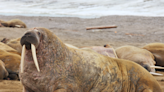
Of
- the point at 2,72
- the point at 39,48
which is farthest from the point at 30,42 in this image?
the point at 2,72

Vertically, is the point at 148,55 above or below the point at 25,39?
below

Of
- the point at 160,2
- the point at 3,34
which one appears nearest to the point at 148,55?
the point at 3,34

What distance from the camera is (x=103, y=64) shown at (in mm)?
2975

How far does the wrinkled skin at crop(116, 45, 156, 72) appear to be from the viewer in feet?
18.7

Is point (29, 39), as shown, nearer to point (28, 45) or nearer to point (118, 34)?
point (28, 45)

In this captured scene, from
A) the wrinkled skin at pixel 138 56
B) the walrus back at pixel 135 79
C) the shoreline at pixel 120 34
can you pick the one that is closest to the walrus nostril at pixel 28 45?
the walrus back at pixel 135 79

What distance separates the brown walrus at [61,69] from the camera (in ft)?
7.48

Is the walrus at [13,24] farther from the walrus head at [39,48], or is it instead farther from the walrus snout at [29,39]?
the walrus snout at [29,39]

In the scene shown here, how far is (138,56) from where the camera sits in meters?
5.83

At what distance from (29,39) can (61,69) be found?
1.69 ft

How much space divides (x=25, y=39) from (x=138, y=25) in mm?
12312

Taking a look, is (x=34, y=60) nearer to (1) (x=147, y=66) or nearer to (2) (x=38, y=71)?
(2) (x=38, y=71)

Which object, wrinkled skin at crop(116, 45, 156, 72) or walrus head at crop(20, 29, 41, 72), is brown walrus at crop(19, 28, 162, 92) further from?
wrinkled skin at crop(116, 45, 156, 72)

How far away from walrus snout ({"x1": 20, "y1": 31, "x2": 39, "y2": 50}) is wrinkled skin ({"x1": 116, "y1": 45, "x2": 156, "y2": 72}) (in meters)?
3.89
